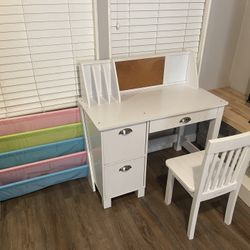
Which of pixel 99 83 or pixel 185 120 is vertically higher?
pixel 99 83

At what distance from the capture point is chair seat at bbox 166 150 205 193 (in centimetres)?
162

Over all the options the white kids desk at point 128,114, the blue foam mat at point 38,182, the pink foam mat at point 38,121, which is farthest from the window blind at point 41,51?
the blue foam mat at point 38,182

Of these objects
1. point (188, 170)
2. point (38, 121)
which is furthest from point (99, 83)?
point (188, 170)

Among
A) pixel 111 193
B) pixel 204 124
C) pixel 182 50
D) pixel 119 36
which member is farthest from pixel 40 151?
pixel 204 124

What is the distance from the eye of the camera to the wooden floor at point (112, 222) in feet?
5.60

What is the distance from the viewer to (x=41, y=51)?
178 cm

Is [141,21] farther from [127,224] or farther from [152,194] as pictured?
[127,224]

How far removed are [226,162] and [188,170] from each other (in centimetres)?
30

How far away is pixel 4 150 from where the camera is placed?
6.18 feet

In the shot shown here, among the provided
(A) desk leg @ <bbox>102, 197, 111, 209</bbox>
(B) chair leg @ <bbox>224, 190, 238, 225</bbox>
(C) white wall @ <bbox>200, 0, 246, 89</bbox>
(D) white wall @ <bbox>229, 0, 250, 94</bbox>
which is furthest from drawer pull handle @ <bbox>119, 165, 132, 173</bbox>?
(D) white wall @ <bbox>229, 0, 250, 94</bbox>

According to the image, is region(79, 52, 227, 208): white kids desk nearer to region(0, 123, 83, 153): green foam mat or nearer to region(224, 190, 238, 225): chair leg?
region(0, 123, 83, 153): green foam mat

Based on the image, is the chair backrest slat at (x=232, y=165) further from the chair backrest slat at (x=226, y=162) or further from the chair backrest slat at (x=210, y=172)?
the chair backrest slat at (x=210, y=172)

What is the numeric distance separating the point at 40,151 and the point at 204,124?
160 cm

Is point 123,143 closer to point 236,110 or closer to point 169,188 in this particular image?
point 169,188
